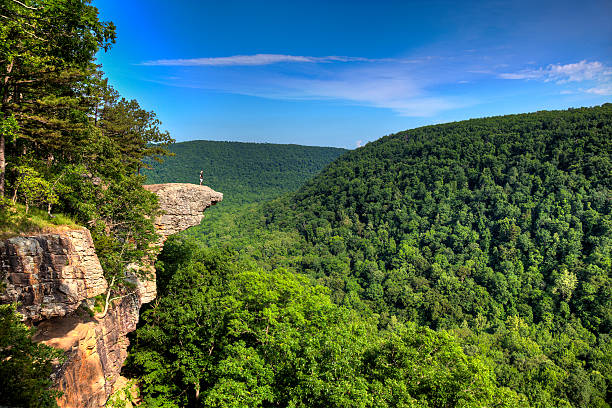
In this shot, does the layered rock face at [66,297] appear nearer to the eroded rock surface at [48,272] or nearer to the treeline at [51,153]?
the eroded rock surface at [48,272]

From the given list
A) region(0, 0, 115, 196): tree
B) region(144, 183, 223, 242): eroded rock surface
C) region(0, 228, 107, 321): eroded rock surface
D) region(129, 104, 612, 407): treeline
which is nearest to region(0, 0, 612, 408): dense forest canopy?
region(0, 0, 115, 196): tree

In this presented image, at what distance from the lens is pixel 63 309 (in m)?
10.0

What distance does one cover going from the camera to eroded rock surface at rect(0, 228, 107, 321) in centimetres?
889

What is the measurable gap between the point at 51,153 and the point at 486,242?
3767 inches

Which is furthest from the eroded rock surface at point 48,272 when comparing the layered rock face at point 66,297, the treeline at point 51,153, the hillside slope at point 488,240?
the hillside slope at point 488,240

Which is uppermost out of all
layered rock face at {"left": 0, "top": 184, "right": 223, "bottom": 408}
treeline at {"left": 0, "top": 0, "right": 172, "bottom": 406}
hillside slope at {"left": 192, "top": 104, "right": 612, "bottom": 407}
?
treeline at {"left": 0, "top": 0, "right": 172, "bottom": 406}

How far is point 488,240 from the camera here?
84.3 m

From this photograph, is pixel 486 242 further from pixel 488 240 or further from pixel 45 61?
pixel 45 61

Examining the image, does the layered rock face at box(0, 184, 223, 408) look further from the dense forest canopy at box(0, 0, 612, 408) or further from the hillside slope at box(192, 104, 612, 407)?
the hillside slope at box(192, 104, 612, 407)

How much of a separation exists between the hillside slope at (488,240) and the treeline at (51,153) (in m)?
47.0

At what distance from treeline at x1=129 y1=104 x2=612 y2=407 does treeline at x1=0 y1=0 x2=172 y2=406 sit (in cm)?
1413

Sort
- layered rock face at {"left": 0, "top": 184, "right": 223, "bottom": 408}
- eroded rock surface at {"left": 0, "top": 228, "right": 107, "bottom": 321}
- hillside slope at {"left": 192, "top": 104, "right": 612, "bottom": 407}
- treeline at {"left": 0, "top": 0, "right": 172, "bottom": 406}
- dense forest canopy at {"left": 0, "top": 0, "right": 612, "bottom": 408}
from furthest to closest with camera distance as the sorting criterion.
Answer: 1. hillside slope at {"left": 192, "top": 104, "right": 612, "bottom": 407}
2. dense forest canopy at {"left": 0, "top": 0, "right": 612, "bottom": 408}
3. layered rock face at {"left": 0, "top": 184, "right": 223, "bottom": 408}
4. eroded rock surface at {"left": 0, "top": 228, "right": 107, "bottom": 321}
5. treeline at {"left": 0, "top": 0, "right": 172, "bottom": 406}

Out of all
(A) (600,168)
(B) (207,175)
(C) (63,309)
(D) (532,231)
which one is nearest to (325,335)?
(C) (63,309)

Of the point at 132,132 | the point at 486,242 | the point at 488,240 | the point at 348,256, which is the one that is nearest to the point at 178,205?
the point at 132,132
